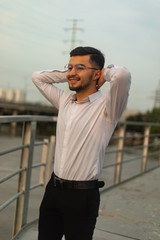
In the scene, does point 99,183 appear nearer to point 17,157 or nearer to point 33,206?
point 17,157

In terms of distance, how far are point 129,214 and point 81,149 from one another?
2.09 meters

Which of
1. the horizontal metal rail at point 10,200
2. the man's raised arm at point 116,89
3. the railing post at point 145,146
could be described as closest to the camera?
the man's raised arm at point 116,89

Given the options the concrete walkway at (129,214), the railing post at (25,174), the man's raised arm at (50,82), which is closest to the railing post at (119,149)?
the concrete walkway at (129,214)

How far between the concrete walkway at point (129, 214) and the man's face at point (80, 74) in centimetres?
155

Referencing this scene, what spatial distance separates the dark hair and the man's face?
2 centimetres

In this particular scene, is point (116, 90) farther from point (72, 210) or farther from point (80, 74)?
point (72, 210)

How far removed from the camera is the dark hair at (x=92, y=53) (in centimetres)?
166

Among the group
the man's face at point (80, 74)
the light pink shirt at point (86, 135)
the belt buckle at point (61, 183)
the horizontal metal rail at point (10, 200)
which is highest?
the man's face at point (80, 74)

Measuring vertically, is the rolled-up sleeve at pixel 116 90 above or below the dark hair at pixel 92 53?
below

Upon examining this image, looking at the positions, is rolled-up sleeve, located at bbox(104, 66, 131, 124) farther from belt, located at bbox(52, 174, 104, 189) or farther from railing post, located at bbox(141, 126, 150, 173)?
railing post, located at bbox(141, 126, 150, 173)

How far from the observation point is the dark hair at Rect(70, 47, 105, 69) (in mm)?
1655

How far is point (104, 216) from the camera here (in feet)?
10.9

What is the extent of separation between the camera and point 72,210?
160cm

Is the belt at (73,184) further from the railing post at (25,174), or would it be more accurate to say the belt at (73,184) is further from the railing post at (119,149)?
the railing post at (119,149)
